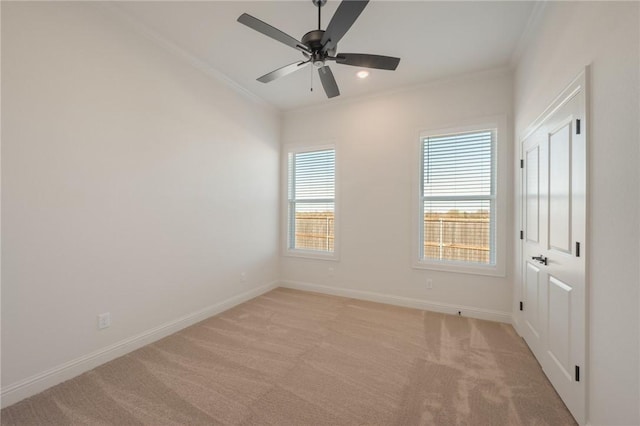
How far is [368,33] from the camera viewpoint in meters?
2.51

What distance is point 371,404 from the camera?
1.78 m

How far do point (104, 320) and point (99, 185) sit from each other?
1141 mm

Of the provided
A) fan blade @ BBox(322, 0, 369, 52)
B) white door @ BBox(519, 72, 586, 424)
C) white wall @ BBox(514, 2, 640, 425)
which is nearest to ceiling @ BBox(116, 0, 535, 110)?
fan blade @ BBox(322, 0, 369, 52)

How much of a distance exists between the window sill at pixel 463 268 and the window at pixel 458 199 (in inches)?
0.7

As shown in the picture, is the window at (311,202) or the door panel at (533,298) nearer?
the door panel at (533,298)

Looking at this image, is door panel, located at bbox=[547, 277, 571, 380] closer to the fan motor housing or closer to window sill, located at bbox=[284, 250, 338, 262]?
the fan motor housing

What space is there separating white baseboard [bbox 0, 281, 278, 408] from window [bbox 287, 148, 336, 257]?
1.69 meters

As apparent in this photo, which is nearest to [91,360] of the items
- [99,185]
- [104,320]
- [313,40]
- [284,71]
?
[104,320]

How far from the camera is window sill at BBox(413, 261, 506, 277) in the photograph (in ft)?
10.3

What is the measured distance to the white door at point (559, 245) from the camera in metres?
1.62

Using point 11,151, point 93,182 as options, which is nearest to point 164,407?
point 93,182

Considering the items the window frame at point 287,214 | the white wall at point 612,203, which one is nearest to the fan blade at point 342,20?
the white wall at point 612,203

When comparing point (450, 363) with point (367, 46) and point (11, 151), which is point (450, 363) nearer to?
point (367, 46)

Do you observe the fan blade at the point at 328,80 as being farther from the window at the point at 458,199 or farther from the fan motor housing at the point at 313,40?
the window at the point at 458,199
